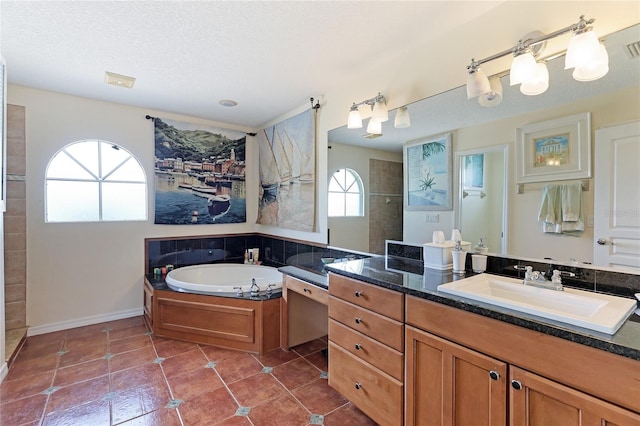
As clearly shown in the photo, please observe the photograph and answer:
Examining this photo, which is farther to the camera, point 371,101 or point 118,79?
point 118,79

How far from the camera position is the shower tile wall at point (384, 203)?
89.0 inches

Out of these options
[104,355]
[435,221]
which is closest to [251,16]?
[435,221]

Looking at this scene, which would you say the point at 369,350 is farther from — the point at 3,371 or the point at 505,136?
the point at 3,371

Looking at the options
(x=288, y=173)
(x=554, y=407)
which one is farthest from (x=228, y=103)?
(x=554, y=407)

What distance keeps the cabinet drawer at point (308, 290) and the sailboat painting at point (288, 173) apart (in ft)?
2.28

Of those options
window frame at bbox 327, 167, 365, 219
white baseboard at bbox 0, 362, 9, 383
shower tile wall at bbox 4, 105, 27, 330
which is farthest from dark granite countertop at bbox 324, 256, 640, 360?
shower tile wall at bbox 4, 105, 27, 330

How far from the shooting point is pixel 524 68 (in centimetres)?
141

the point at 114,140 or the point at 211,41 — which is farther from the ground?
the point at 211,41

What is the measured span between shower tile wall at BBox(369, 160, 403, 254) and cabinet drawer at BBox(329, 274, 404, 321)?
683 millimetres

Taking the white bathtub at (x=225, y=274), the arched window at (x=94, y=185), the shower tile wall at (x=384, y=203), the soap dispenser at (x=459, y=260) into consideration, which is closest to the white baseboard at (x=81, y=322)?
the white bathtub at (x=225, y=274)

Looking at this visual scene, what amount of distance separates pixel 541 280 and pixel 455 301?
52 centimetres

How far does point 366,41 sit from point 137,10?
4.56ft

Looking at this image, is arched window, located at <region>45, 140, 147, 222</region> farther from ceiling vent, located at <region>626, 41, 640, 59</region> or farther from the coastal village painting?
ceiling vent, located at <region>626, 41, 640, 59</region>

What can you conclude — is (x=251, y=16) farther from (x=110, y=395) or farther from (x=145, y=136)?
(x=110, y=395)
